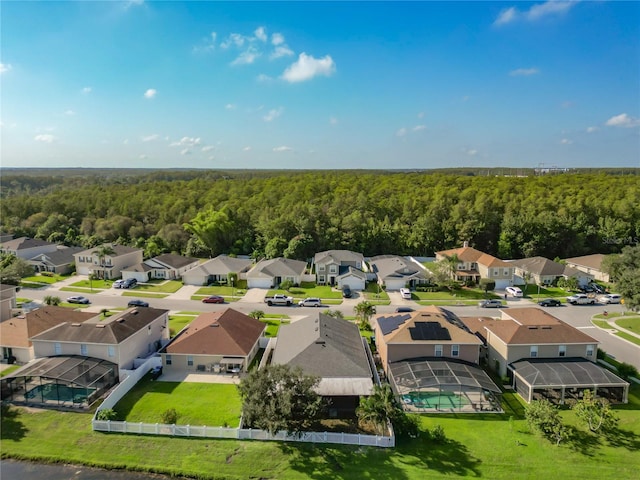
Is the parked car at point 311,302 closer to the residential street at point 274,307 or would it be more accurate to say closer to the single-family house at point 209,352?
the residential street at point 274,307

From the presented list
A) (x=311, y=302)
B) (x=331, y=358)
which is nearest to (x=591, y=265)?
(x=311, y=302)

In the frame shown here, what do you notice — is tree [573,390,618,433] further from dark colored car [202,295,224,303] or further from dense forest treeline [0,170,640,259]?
dense forest treeline [0,170,640,259]

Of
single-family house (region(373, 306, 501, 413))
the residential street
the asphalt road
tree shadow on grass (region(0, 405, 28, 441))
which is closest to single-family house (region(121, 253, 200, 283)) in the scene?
the residential street

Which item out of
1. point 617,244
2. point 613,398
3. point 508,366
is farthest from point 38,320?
point 617,244

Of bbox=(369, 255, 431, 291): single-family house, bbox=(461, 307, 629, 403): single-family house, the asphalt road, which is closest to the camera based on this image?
bbox=(461, 307, 629, 403): single-family house

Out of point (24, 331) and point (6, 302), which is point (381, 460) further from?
point (6, 302)

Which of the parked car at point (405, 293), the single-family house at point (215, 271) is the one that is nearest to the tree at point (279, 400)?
the parked car at point (405, 293)
